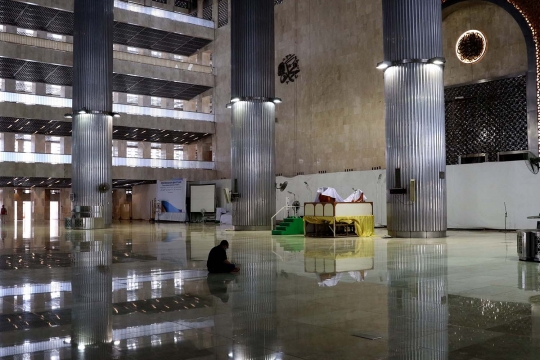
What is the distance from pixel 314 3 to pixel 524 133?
15616mm

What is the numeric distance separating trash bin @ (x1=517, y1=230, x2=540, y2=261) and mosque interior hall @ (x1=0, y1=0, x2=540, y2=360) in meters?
0.05

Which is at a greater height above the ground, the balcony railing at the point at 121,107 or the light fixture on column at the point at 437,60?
the balcony railing at the point at 121,107

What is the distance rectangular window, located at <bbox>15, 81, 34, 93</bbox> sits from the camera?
4488cm

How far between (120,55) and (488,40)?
84.8 feet

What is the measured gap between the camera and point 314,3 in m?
32.7

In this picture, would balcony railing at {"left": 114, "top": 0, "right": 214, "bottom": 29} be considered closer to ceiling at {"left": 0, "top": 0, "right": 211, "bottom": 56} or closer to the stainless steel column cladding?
ceiling at {"left": 0, "top": 0, "right": 211, "bottom": 56}

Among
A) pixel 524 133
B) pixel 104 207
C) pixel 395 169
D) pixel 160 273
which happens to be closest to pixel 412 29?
pixel 395 169

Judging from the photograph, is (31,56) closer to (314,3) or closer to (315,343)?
(314,3)

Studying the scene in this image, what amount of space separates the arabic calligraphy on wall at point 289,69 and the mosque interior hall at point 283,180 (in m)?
0.09

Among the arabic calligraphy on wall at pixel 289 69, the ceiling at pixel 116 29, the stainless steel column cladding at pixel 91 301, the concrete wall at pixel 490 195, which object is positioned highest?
the ceiling at pixel 116 29

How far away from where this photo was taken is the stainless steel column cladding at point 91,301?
5.10 m

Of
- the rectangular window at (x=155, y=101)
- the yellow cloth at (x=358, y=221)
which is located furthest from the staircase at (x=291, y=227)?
the rectangular window at (x=155, y=101)

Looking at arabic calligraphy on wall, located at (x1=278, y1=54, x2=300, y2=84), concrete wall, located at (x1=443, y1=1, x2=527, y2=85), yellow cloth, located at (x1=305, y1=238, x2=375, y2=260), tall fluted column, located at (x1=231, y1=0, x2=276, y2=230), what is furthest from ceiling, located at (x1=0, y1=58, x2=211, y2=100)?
yellow cloth, located at (x1=305, y1=238, x2=375, y2=260)

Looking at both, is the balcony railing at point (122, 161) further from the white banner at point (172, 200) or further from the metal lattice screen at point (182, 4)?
the metal lattice screen at point (182, 4)
